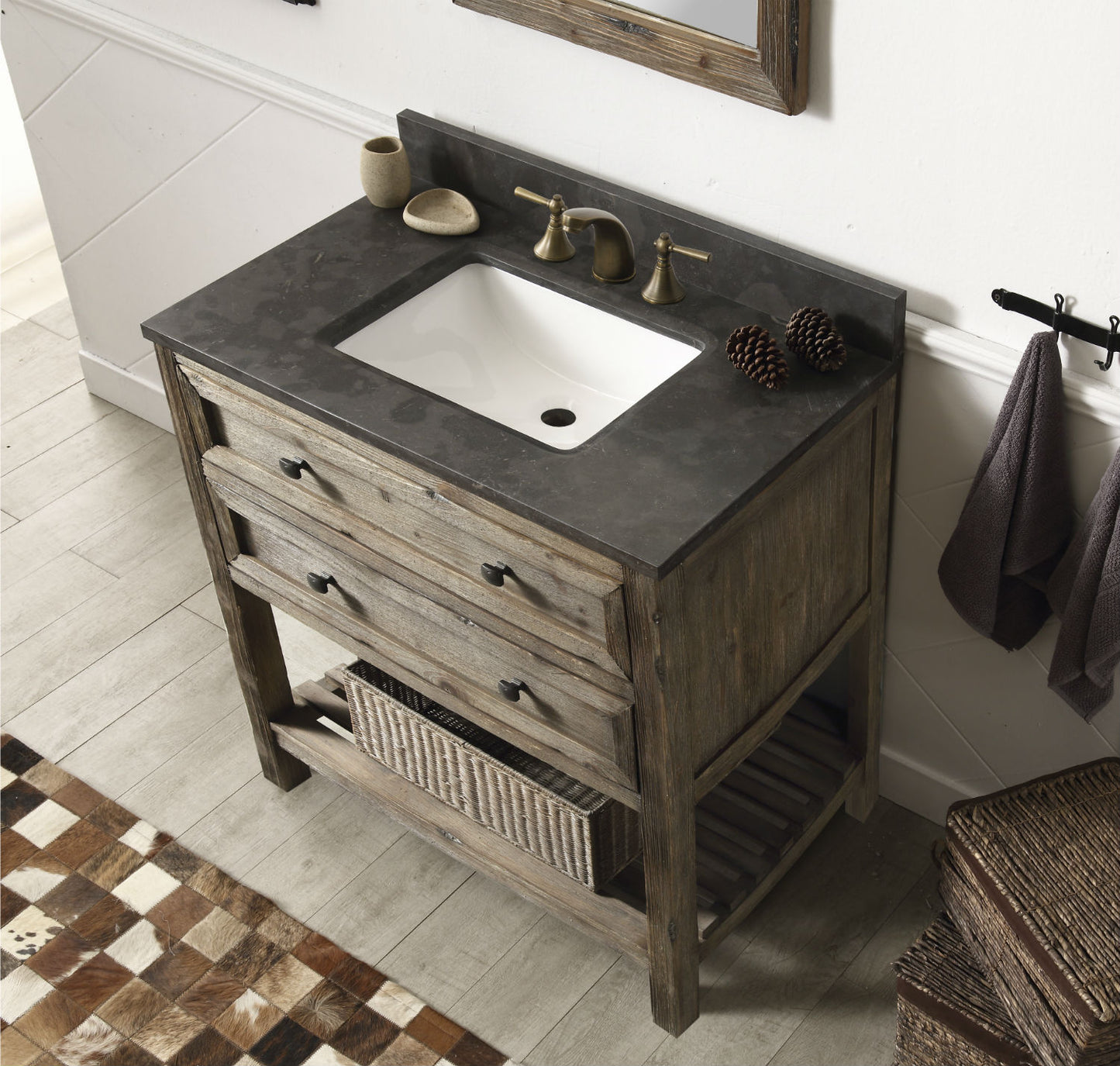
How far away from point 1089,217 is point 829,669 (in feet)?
2.93

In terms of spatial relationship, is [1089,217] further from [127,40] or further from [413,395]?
[127,40]

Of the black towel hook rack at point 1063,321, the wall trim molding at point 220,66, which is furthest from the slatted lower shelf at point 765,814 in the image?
the wall trim molding at point 220,66

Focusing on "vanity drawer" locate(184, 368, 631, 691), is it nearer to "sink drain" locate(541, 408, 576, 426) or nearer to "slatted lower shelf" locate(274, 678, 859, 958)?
"sink drain" locate(541, 408, 576, 426)

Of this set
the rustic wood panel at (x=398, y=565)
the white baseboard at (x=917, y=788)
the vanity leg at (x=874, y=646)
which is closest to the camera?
the rustic wood panel at (x=398, y=565)

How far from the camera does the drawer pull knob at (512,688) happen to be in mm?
1786

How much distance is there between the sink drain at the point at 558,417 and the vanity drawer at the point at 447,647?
0.98ft

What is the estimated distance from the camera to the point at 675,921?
6.11 ft

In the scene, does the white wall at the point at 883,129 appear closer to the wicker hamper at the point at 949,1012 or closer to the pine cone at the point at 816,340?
the pine cone at the point at 816,340

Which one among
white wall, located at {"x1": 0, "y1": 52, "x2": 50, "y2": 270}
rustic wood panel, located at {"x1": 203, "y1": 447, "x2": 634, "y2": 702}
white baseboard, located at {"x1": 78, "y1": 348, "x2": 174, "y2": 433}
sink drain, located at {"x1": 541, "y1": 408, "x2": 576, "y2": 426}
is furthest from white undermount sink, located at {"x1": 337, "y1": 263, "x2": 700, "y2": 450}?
white wall, located at {"x1": 0, "y1": 52, "x2": 50, "y2": 270}

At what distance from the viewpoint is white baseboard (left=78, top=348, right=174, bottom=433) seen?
3.11 m

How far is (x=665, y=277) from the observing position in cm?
187

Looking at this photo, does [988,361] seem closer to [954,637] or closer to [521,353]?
[954,637]

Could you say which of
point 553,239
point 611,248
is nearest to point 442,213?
point 553,239

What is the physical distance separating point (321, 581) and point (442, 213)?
57cm
